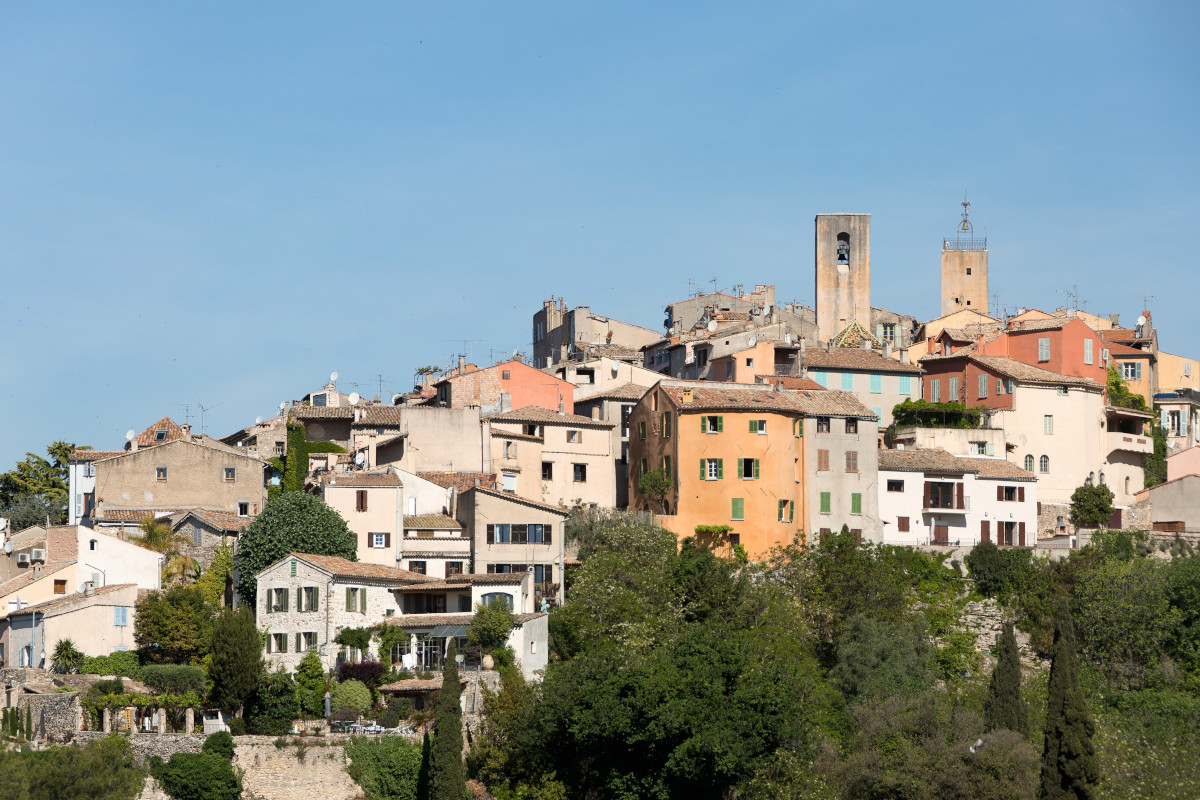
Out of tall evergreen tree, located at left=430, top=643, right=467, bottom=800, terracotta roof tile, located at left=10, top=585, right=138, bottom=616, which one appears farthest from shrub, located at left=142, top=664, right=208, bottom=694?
tall evergreen tree, located at left=430, top=643, right=467, bottom=800

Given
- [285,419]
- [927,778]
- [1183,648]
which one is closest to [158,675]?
[927,778]

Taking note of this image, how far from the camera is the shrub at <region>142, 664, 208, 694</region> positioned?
5650cm

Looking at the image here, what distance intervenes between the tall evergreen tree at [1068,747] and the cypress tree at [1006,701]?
323cm

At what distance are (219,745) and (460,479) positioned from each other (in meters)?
20.2

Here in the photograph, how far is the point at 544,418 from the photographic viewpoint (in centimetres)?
7562

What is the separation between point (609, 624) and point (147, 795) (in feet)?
55.8

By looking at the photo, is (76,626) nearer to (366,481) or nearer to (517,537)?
(366,481)

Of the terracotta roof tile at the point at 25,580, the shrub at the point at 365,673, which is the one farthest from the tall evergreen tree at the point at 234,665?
the terracotta roof tile at the point at 25,580

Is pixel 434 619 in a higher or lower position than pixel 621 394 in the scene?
lower

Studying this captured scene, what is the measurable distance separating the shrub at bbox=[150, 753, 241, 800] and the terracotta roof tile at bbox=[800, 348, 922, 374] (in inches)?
1572

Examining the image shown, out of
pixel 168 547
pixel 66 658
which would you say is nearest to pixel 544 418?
pixel 168 547

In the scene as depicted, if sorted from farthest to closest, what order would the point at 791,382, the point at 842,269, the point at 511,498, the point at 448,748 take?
the point at 842,269, the point at 791,382, the point at 511,498, the point at 448,748

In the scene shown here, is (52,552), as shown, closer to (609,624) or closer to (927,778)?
(609,624)

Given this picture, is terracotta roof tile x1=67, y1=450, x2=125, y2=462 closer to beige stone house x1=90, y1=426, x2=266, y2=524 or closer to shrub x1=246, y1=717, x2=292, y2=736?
beige stone house x1=90, y1=426, x2=266, y2=524
